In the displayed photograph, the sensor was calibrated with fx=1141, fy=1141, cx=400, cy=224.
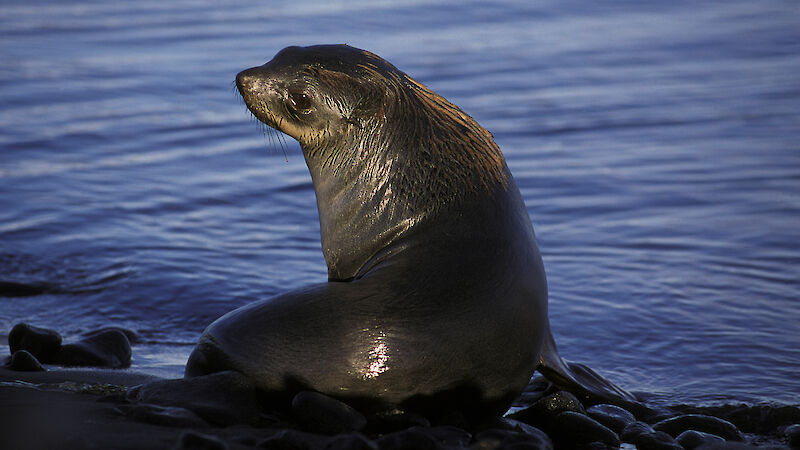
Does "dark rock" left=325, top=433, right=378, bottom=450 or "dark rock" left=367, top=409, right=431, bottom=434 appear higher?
"dark rock" left=325, top=433, right=378, bottom=450

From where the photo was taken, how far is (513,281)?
5.36 meters

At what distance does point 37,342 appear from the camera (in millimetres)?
6367

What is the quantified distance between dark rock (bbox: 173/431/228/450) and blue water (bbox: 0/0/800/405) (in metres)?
2.13

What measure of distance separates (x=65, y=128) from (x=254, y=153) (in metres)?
2.37

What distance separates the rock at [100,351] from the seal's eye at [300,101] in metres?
1.75

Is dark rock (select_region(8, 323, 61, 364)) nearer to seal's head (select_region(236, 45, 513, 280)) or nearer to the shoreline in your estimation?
the shoreline

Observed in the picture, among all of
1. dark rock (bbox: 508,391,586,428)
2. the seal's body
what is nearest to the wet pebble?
the seal's body

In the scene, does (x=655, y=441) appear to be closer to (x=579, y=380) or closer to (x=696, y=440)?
(x=696, y=440)

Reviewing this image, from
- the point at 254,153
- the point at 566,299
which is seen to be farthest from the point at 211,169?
the point at 566,299

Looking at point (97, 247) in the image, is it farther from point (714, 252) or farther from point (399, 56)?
point (399, 56)

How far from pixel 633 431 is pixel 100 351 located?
9.85ft

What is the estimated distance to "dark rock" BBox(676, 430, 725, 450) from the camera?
5219mm

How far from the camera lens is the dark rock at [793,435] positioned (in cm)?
550

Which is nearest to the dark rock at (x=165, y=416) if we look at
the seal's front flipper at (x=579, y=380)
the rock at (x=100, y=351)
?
the rock at (x=100, y=351)
